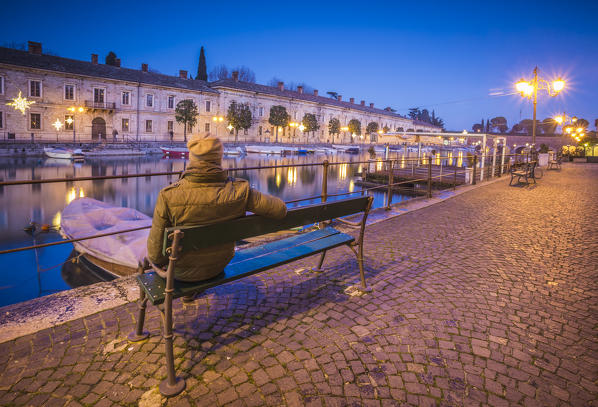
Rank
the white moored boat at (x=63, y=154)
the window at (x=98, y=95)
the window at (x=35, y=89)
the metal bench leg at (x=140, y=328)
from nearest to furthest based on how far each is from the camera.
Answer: the metal bench leg at (x=140, y=328) < the white moored boat at (x=63, y=154) < the window at (x=35, y=89) < the window at (x=98, y=95)

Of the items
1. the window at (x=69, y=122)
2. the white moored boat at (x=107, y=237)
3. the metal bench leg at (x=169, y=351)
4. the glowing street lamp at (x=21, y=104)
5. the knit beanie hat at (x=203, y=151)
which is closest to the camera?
the metal bench leg at (x=169, y=351)

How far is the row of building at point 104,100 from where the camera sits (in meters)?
36.9

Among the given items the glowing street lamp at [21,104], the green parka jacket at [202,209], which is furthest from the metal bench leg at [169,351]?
the glowing street lamp at [21,104]

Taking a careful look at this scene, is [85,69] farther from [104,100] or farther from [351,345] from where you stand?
[351,345]

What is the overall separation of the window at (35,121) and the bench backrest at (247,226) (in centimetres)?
4670

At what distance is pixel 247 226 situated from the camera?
8.02 ft

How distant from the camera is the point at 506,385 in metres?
2.20

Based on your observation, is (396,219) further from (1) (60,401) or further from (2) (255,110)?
(2) (255,110)

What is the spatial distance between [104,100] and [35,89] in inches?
269

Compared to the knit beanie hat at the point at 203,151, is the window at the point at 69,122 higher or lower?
higher

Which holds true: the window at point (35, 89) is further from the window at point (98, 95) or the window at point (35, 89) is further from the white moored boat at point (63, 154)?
the white moored boat at point (63, 154)

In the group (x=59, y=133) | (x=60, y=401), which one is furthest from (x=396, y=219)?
(x=59, y=133)

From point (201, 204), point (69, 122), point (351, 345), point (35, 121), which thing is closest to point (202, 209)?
point (201, 204)

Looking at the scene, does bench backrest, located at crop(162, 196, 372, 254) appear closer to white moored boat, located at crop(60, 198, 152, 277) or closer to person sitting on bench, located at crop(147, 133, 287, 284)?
person sitting on bench, located at crop(147, 133, 287, 284)
